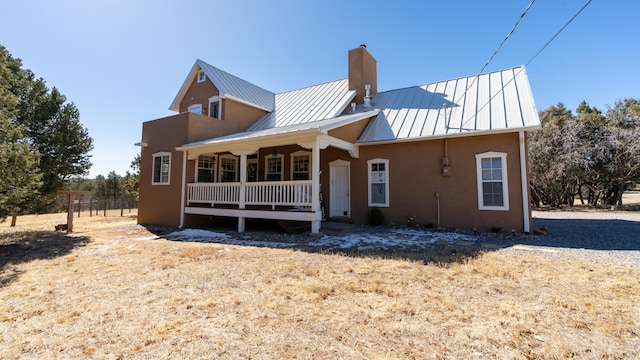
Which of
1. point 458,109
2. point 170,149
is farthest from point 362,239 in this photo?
point 170,149

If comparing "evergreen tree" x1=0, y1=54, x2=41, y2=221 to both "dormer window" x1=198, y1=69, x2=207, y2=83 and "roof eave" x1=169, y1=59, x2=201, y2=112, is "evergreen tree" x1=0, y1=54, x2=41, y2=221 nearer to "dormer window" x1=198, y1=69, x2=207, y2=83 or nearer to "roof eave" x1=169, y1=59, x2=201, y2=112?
"roof eave" x1=169, y1=59, x2=201, y2=112

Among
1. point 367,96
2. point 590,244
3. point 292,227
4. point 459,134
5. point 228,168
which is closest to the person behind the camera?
point 590,244

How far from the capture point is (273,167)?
43.7 feet

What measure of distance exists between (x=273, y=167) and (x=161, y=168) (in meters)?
4.81

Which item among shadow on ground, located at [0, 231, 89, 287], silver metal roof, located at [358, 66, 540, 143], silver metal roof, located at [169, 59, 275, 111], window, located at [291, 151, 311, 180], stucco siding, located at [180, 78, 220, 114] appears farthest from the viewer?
stucco siding, located at [180, 78, 220, 114]

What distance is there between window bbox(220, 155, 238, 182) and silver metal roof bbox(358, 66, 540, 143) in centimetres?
620

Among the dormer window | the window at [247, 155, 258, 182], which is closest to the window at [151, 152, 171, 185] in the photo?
the window at [247, 155, 258, 182]

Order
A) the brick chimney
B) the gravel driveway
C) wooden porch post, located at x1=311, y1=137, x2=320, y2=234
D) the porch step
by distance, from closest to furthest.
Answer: the gravel driveway < wooden porch post, located at x1=311, y1=137, x2=320, y2=234 < the porch step < the brick chimney

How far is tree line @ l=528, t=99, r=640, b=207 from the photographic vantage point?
58.3 feet

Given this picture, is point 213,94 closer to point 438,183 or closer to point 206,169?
Answer: point 206,169

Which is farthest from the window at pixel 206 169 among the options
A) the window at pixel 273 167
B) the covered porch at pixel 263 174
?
the window at pixel 273 167

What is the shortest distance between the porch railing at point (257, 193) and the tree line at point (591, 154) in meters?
17.9

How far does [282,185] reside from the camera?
9562 millimetres

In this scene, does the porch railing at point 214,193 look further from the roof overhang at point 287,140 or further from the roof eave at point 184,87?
the roof eave at point 184,87
